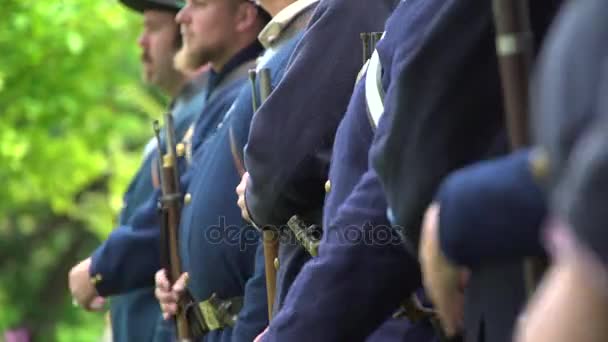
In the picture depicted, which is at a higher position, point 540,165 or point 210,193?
point 540,165

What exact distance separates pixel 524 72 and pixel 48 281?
58.6 feet

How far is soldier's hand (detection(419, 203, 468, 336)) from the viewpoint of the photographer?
270cm

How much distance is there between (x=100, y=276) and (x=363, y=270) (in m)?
3.49

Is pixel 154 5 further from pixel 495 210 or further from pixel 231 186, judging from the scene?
pixel 495 210

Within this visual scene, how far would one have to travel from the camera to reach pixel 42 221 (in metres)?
20.5

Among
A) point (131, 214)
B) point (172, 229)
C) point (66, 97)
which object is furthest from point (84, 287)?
point (66, 97)

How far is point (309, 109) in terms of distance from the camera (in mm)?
4539

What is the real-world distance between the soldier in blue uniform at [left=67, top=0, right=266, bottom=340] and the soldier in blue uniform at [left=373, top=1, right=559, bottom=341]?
2204 millimetres

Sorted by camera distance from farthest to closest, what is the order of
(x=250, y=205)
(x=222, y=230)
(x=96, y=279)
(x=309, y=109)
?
(x=96, y=279) < (x=222, y=230) < (x=250, y=205) < (x=309, y=109)

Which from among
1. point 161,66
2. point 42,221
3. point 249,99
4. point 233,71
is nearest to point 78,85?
point 161,66

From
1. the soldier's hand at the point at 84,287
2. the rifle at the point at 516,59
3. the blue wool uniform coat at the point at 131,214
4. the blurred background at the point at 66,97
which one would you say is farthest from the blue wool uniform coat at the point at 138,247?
the rifle at the point at 516,59

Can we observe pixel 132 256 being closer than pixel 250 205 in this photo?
No

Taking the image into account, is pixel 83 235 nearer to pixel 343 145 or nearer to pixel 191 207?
pixel 191 207

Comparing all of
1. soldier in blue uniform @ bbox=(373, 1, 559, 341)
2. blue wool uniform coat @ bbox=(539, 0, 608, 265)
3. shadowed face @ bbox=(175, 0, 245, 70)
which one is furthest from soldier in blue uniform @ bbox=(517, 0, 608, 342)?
shadowed face @ bbox=(175, 0, 245, 70)
